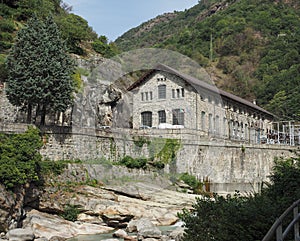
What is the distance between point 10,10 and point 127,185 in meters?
27.3

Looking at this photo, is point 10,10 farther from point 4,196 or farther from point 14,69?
point 4,196

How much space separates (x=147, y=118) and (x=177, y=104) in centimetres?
364

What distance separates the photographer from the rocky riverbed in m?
20.9

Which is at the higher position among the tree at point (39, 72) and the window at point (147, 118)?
the tree at point (39, 72)

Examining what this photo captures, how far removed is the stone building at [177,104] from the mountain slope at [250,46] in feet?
94.5

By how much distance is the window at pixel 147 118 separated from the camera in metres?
40.9

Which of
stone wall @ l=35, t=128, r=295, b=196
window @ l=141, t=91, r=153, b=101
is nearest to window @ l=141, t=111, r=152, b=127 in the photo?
window @ l=141, t=91, r=153, b=101

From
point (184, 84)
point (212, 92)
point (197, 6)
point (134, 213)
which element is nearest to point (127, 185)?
point (134, 213)

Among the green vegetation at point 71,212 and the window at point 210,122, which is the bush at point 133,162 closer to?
the green vegetation at point 71,212

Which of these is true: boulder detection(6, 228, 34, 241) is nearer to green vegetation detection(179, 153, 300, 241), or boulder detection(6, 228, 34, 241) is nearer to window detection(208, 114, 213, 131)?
green vegetation detection(179, 153, 300, 241)

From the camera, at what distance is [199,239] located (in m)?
10.5

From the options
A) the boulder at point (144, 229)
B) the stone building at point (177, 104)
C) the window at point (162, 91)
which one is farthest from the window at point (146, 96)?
the boulder at point (144, 229)

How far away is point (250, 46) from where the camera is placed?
98812 millimetres

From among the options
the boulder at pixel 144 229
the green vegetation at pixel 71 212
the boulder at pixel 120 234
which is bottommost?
the boulder at pixel 120 234
